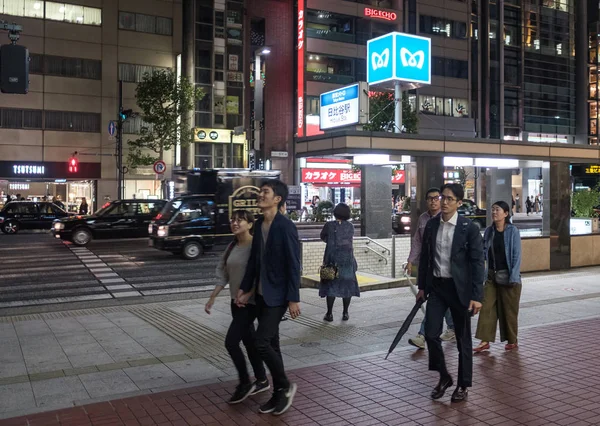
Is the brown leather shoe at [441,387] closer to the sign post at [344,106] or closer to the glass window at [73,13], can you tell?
the sign post at [344,106]

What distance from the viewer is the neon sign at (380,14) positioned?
50009mm

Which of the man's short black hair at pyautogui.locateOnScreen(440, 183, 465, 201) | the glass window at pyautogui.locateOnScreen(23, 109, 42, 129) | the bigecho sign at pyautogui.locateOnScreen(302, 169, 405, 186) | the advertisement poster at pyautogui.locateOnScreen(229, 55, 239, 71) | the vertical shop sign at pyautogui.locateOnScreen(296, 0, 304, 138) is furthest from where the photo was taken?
the vertical shop sign at pyautogui.locateOnScreen(296, 0, 304, 138)

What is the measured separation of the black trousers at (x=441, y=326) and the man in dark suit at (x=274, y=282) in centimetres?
129

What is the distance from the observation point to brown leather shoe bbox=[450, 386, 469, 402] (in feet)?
17.8

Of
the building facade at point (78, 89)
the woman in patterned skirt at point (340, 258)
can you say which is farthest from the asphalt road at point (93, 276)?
the building facade at point (78, 89)

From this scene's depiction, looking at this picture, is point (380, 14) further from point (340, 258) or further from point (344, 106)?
point (340, 258)

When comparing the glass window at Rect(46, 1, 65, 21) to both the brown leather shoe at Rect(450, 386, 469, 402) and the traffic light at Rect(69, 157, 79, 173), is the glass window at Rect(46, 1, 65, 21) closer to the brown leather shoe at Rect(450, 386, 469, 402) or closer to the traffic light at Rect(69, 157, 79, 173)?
the traffic light at Rect(69, 157, 79, 173)

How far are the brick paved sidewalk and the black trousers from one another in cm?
29

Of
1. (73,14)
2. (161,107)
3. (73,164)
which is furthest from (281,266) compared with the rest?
(73,14)

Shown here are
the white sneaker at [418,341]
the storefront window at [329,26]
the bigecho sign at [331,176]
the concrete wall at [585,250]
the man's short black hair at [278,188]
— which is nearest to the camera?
the man's short black hair at [278,188]

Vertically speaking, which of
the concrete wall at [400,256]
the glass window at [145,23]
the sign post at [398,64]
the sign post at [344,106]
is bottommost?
the concrete wall at [400,256]

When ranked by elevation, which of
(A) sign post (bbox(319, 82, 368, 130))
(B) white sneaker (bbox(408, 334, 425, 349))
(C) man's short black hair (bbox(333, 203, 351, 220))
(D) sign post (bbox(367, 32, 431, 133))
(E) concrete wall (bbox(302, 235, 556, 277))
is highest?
(D) sign post (bbox(367, 32, 431, 133))

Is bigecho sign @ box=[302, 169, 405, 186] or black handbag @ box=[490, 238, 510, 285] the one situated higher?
bigecho sign @ box=[302, 169, 405, 186]

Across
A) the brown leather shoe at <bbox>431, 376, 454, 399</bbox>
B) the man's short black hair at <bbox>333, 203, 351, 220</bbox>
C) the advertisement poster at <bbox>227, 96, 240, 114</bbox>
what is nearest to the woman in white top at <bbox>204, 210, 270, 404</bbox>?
the brown leather shoe at <bbox>431, 376, 454, 399</bbox>
